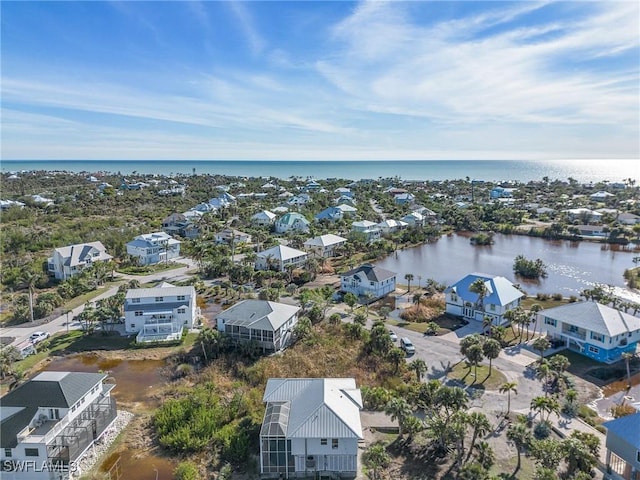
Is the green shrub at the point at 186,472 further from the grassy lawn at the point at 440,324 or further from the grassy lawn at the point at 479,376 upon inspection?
the grassy lawn at the point at 440,324

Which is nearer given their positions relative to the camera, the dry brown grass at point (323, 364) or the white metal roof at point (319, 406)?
the white metal roof at point (319, 406)

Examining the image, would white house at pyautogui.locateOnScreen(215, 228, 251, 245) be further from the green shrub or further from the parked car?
the green shrub

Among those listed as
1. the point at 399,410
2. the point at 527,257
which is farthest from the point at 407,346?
the point at 527,257

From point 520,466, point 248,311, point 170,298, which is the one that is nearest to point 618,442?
point 520,466

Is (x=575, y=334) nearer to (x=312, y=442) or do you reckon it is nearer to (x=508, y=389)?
(x=508, y=389)

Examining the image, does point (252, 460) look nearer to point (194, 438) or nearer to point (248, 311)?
point (194, 438)

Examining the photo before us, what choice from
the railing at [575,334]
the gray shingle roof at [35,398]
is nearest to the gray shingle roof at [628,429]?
the railing at [575,334]
